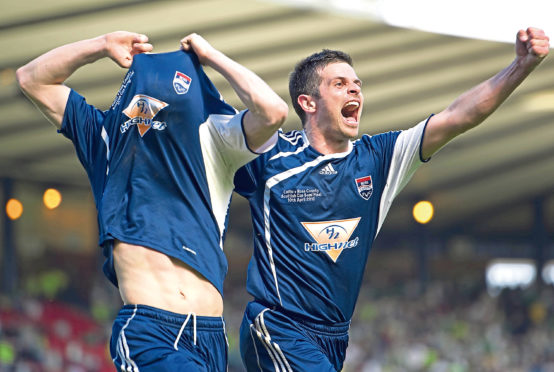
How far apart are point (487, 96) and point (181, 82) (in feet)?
5.32

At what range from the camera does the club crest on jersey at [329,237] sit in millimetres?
4633

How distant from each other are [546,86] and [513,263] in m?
11.5

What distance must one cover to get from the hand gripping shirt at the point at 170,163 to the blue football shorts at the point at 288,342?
0.89 metres

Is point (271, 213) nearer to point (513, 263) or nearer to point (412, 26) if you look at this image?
point (412, 26)

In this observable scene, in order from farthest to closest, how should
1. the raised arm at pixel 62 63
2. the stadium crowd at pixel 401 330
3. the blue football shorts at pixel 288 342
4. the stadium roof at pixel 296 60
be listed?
the stadium crowd at pixel 401 330 < the stadium roof at pixel 296 60 < the blue football shorts at pixel 288 342 < the raised arm at pixel 62 63

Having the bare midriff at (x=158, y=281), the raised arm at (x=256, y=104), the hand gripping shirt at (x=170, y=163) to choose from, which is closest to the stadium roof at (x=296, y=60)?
the hand gripping shirt at (x=170, y=163)

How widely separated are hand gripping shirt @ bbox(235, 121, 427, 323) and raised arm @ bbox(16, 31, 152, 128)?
0.96 m

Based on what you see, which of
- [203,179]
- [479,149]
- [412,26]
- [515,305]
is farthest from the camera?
[515,305]

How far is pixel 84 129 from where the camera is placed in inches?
159

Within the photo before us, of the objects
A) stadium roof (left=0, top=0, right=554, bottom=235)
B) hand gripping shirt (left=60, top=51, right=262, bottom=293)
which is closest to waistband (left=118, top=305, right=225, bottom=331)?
hand gripping shirt (left=60, top=51, right=262, bottom=293)

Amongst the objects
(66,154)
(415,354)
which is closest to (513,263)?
(415,354)

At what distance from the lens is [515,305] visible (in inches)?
947

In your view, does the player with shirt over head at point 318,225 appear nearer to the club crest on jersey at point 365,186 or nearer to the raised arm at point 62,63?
the club crest on jersey at point 365,186

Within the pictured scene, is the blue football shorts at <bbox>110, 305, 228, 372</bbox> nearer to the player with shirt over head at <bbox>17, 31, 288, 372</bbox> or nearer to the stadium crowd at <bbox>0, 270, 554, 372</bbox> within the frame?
the player with shirt over head at <bbox>17, 31, 288, 372</bbox>
